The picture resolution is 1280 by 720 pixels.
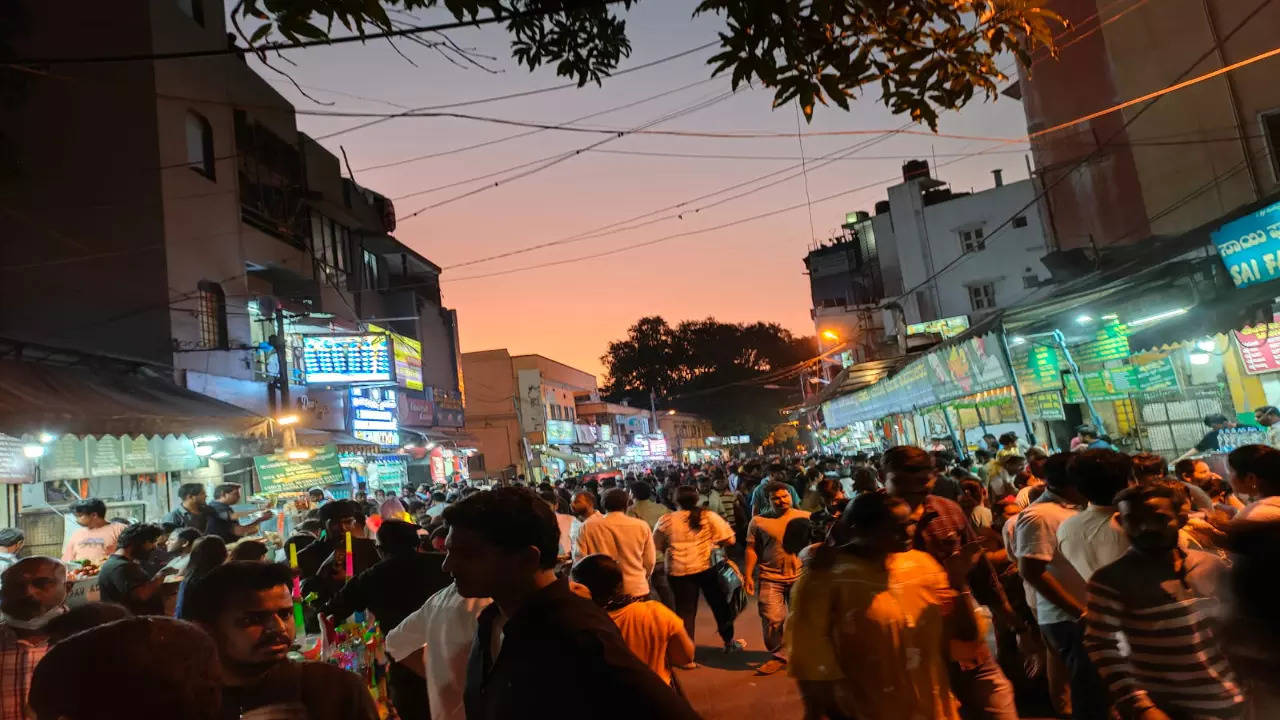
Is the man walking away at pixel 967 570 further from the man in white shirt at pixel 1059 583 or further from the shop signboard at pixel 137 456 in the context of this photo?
the shop signboard at pixel 137 456

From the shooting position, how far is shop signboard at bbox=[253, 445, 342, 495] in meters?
13.2

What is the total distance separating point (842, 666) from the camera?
140 inches

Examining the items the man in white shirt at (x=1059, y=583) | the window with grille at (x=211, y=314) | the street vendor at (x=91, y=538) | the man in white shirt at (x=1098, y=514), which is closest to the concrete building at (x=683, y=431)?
the window with grille at (x=211, y=314)

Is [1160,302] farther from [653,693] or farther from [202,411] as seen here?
[202,411]

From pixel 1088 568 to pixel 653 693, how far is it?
A: 3.33 m

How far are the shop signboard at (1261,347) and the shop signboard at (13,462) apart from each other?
15.7 meters

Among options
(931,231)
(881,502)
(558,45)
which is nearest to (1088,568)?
(881,502)

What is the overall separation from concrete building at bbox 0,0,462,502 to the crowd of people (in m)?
11.8

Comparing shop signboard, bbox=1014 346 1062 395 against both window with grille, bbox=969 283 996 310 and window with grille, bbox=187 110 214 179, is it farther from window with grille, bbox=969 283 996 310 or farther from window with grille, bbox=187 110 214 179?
window with grille, bbox=969 283 996 310

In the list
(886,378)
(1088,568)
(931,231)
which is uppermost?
(931,231)

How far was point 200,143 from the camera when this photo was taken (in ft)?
62.7

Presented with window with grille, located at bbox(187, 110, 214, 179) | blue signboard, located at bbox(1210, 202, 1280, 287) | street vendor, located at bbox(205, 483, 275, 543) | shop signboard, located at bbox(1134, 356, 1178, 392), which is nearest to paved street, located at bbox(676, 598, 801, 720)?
street vendor, located at bbox(205, 483, 275, 543)

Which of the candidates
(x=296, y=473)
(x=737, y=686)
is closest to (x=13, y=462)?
(x=296, y=473)

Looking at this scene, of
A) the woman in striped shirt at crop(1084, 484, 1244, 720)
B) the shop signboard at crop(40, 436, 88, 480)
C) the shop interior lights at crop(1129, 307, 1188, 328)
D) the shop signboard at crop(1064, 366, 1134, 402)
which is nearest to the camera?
the woman in striped shirt at crop(1084, 484, 1244, 720)
